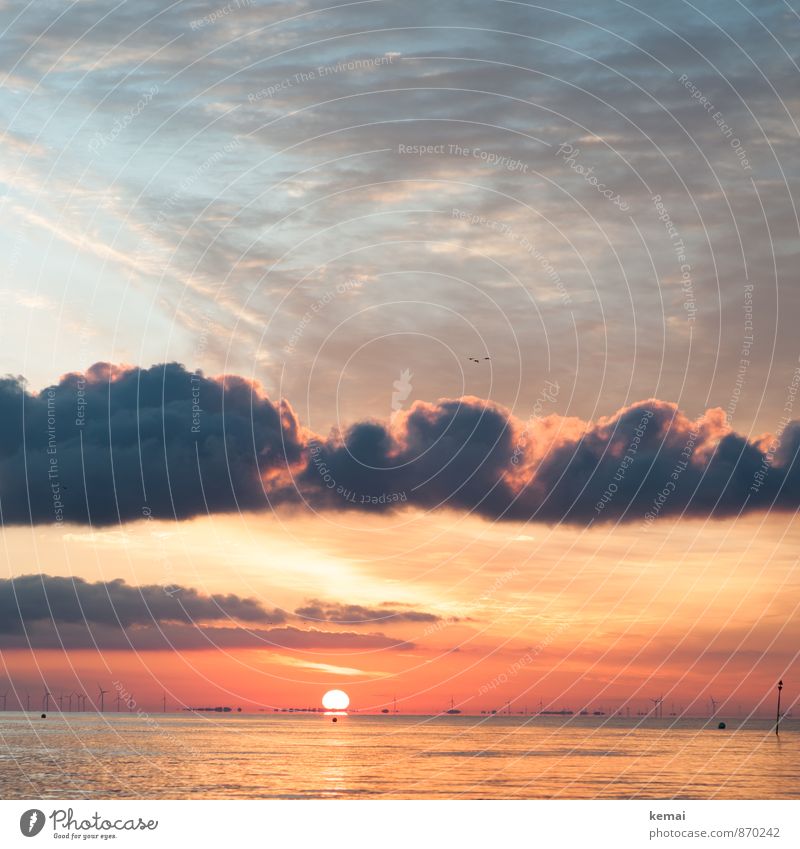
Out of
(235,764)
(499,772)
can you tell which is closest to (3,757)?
(235,764)

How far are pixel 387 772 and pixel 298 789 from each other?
3587 cm

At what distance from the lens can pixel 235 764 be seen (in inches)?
7781

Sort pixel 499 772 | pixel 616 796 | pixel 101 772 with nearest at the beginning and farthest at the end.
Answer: pixel 616 796
pixel 101 772
pixel 499 772

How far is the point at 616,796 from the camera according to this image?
15012 cm

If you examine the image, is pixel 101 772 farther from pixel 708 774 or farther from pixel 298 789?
pixel 708 774

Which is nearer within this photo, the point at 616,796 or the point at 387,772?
the point at 616,796
